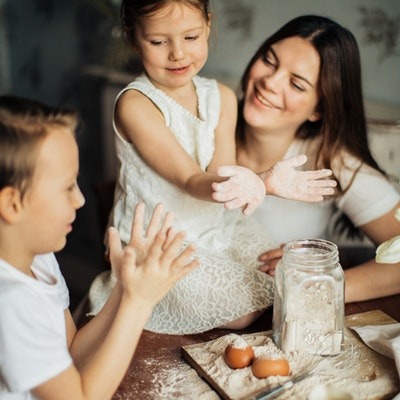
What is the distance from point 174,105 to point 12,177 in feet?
2.37

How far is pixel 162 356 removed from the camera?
1229 millimetres

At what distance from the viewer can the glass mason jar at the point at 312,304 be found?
118 centimetres

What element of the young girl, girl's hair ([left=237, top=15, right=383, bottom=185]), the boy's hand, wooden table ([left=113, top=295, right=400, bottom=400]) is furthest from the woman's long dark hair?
the boy's hand

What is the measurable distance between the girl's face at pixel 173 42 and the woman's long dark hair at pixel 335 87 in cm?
35

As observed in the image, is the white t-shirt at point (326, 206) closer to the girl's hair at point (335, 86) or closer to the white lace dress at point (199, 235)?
the girl's hair at point (335, 86)

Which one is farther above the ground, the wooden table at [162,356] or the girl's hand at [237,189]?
the girl's hand at [237,189]

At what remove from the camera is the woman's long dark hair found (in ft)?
5.55

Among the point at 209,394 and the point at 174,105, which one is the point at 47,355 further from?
the point at 174,105

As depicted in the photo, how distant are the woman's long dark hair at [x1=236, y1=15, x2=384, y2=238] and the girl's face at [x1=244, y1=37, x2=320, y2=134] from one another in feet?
0.08

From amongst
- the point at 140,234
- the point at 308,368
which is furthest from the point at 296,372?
the point at 140,234

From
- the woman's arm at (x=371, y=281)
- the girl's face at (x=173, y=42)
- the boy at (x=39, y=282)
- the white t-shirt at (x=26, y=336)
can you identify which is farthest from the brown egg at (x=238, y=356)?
the girl's face at (x=173, y=42)

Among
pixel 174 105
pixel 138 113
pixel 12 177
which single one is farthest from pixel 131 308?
pixel 174 105

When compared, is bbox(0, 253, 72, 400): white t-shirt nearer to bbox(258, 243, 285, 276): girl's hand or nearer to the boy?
the boy

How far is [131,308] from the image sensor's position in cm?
99
